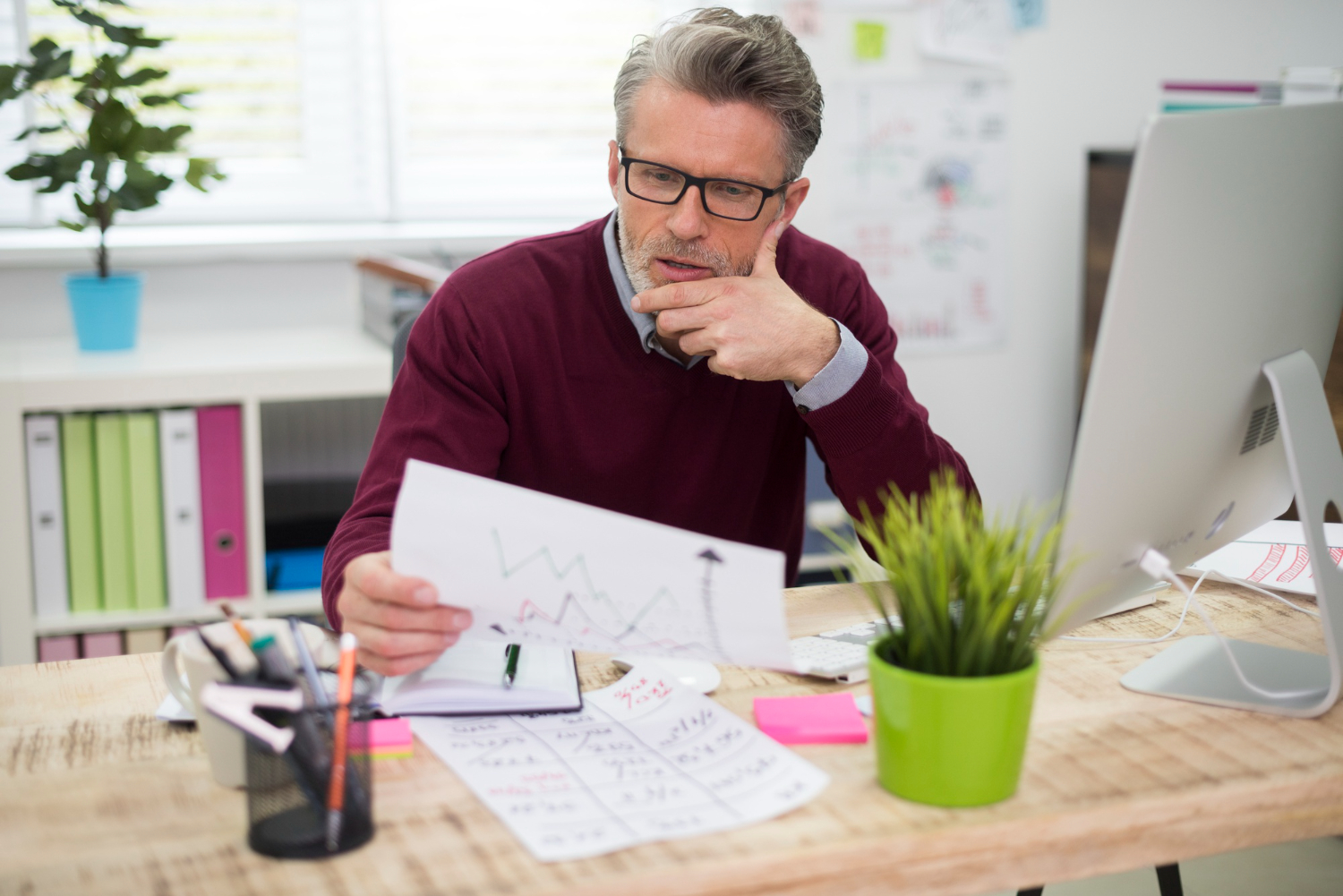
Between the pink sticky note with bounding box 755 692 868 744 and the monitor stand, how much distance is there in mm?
240

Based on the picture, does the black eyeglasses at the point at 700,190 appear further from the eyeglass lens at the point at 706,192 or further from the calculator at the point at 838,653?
the calculator at the point at 838,653

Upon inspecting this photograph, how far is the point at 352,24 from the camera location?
8.17 feet

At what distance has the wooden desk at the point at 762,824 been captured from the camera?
0.63 m

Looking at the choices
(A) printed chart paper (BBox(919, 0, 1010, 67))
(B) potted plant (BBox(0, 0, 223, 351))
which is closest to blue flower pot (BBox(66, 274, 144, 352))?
(B) potted plant (BBox(0, 0, 223, 351))

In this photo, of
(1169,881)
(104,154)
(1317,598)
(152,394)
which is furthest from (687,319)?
(104,154)

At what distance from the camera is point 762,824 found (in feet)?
2.23

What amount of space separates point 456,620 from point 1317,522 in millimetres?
649

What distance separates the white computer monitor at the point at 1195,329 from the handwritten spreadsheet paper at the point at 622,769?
225 millimetres

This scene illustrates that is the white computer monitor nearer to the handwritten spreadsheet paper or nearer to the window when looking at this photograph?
the handwritten spreadsheet paper

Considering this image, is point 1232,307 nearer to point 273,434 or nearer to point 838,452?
point 838,452

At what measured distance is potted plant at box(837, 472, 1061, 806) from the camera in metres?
0.68

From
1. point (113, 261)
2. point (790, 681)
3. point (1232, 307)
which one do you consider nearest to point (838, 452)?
point (790, 681)

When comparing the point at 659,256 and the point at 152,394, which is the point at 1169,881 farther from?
the point at 152,394

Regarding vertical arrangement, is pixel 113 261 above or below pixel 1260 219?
below
